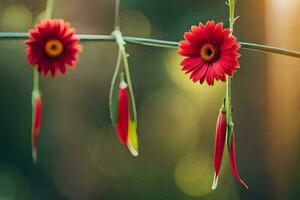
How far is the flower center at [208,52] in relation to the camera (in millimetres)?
903

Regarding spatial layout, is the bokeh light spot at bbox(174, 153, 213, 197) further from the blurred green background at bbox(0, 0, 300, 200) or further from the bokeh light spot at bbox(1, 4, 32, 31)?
the bokeh light spot at bbox(1, 4, 32, 31)

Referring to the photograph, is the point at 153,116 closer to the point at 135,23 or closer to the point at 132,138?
the point at 135,23

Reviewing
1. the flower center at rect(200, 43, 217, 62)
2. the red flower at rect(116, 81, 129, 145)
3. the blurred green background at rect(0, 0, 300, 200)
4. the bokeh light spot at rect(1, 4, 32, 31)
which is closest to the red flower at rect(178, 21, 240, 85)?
the flower center at rect(200, 43, 217, 62)

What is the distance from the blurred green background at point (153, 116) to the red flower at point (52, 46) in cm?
26

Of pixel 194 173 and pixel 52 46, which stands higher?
pixel 52 46

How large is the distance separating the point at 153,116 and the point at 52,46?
14.6 inches

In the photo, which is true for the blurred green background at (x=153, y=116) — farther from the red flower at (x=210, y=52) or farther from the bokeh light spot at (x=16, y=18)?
the red flower at (x=210, y=52)

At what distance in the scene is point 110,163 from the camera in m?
1.22

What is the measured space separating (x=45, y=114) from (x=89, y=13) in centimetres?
23

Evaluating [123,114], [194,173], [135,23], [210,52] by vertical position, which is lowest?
Result: [194,173]

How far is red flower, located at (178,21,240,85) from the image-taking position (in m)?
0.89

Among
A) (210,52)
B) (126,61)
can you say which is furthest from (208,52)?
(126,61)

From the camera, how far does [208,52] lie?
2.97 ft

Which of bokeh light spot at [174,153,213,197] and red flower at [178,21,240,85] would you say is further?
bokeh light spot at [174,153,213,197]
